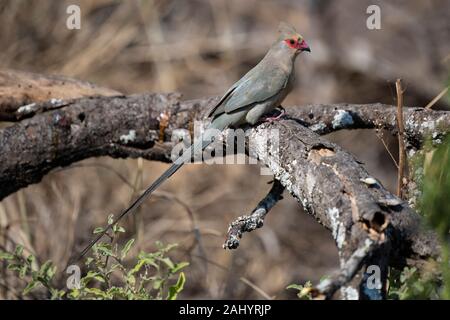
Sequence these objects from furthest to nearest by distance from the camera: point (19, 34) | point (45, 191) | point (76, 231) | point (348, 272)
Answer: point (19, 34)
point (45, 191)
point (76, 231)
point (348, 272)

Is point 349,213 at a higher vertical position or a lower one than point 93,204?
higher

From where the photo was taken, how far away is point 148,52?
7973 millimetres

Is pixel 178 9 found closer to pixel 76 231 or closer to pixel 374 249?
pixel 76 231

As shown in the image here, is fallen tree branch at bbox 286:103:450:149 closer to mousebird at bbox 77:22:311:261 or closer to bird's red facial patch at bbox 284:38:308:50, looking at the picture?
mousebird at bbox 77:22:311:261

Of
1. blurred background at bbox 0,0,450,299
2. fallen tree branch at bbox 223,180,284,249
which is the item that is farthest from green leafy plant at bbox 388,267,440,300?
blurred background at bbox 0,0,450,299

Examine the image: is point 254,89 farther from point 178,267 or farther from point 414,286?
point 414,286

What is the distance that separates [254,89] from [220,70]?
4.40m

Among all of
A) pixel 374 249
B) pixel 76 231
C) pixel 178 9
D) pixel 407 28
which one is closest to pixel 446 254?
pixel 374 249

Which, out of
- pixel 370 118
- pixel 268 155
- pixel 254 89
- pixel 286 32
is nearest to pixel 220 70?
pixel 286 32

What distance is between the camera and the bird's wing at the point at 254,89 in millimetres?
3826

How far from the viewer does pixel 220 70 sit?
8250 millimetres

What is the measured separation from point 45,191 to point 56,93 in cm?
187

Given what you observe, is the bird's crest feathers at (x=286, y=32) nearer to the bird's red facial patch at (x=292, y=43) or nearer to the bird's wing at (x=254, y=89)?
the bird's red facial patch at (x=292, y=43)

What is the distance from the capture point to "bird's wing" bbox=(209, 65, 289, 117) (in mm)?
3826
